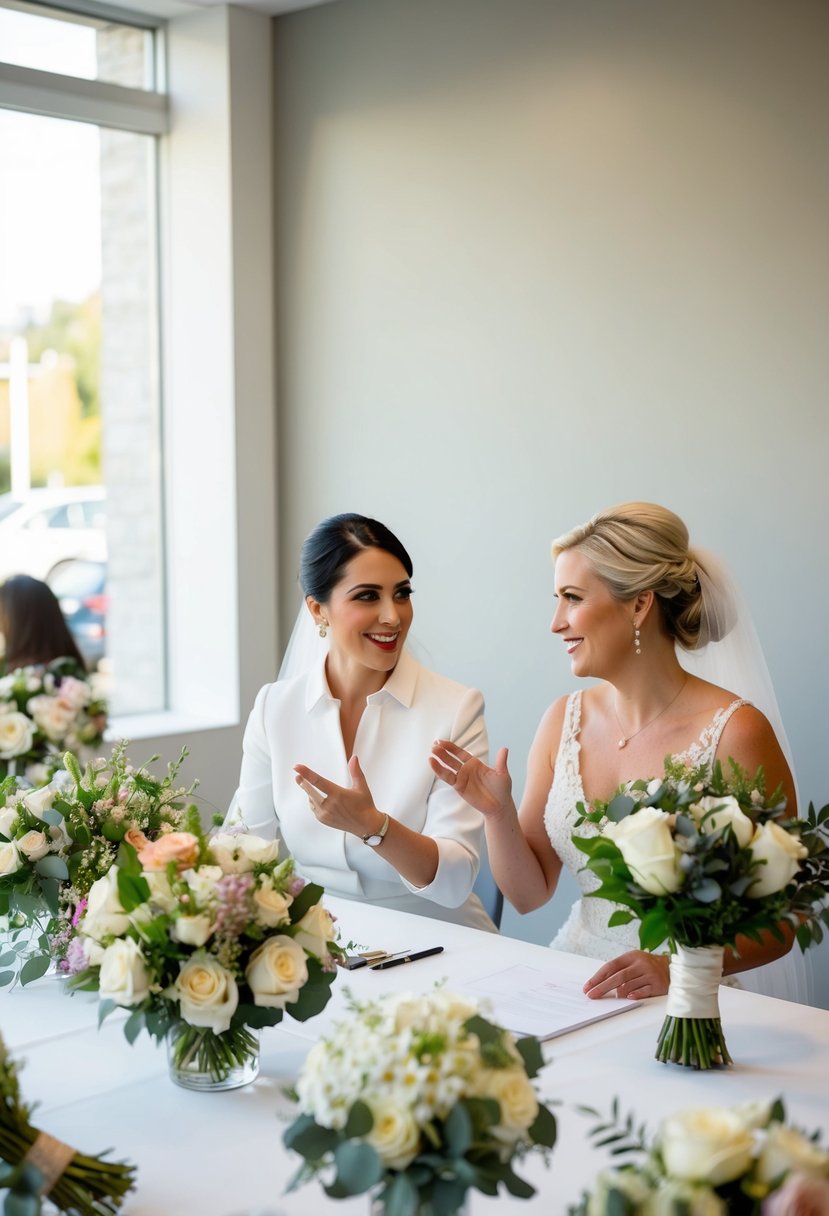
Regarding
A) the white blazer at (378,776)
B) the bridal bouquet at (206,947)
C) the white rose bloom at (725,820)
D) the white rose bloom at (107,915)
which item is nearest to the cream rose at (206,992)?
the bridal bouquet at (206,947)

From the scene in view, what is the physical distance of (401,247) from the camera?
171 inches

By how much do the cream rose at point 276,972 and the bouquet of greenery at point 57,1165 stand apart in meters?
0.26

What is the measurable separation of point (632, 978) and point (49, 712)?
8.12 ft

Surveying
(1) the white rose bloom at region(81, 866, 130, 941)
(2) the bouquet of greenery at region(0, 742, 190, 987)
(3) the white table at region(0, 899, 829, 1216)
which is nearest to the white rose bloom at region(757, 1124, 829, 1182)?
(3) the white table at region(0, 899, 829, 1216)

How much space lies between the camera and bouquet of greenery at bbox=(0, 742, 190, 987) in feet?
6.92

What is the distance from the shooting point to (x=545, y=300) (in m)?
3.96

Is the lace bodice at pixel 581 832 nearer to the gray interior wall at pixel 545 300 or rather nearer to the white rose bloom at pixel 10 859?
the gray interior wall at pixel 545 300

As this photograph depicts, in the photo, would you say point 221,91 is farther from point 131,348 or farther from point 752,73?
point 752,73

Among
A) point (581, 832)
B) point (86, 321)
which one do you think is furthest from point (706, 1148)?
point (86, 321)

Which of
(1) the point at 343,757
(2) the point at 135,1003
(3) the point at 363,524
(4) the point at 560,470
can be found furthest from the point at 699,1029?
(4) the point at 560,470

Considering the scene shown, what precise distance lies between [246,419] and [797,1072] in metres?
3.32

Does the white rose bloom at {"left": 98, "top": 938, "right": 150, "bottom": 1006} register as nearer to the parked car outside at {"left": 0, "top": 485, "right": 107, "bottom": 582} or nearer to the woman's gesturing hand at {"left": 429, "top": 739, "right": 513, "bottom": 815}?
the woman's gesturing hand at {"left": 429, "top": 739, "right": 513, "bottom": 815}

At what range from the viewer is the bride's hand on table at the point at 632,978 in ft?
6.85

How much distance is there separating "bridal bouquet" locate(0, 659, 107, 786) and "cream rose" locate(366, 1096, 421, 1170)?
295cm
